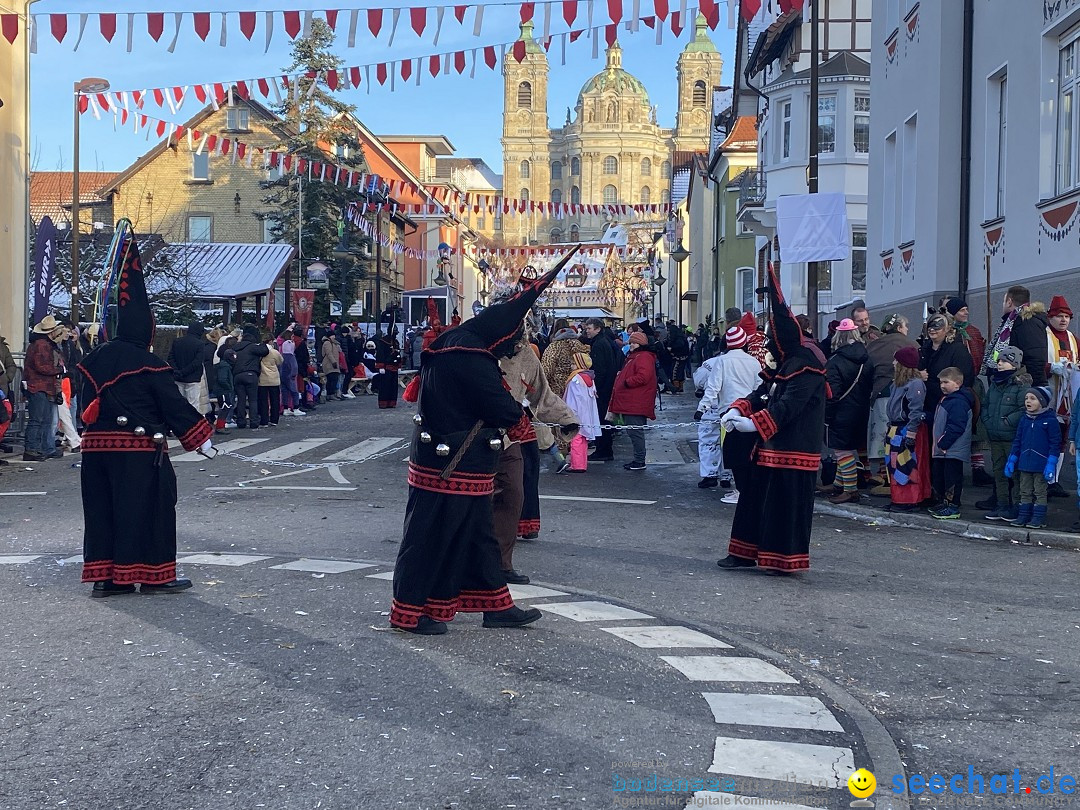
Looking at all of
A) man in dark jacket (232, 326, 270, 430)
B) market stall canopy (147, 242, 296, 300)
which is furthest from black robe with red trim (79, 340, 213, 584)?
market stall canopy (147, 242, 296, 300)

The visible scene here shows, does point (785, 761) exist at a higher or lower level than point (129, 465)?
lower

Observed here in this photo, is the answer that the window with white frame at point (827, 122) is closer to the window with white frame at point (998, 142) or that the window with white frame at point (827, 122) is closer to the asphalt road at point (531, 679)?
the window with white frame at point (998, 142)

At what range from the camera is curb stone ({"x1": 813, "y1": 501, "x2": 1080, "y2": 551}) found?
35.2 ft

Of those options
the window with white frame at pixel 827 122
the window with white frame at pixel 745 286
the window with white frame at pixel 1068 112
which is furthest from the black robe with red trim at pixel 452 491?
the window with white frame at pixel 745 286

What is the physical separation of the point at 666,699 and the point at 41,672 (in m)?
2.98

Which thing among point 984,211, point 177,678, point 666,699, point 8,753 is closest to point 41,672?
point 177,678

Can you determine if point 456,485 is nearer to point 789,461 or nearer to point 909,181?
point 789,461

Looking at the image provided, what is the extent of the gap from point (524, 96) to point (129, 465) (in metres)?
163

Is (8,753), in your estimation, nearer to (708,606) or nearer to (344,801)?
(344,801)

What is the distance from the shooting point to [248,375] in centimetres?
2153

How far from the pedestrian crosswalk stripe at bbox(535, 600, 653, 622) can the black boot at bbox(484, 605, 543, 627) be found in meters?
0.38

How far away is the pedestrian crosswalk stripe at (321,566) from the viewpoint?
8.92 meters

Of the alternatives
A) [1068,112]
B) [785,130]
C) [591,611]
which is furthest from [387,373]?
[591,611]

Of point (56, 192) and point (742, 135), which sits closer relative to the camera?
point (742, 135)
